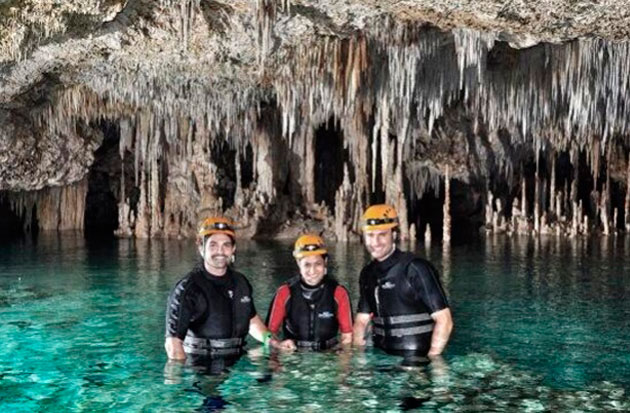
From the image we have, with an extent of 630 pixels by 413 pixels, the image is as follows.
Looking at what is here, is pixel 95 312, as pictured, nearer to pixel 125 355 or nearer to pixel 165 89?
pixel 125 355

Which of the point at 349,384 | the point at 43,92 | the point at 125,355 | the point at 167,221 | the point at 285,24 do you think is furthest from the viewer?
the point at 167,221

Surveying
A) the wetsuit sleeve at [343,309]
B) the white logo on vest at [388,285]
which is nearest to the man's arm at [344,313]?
the wetsuit sleeve at [343,309]

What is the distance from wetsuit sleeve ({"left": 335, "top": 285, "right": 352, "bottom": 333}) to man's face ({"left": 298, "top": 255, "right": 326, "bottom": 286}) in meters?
0.22

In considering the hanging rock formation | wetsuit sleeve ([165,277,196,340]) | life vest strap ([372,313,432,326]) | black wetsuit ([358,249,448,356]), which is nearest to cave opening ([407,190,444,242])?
the hanging rock formation

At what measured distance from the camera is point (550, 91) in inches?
647

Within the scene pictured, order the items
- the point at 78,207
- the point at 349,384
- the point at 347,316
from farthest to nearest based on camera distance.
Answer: the point at 78,207 < the point at 347,316 < the point at 349,384

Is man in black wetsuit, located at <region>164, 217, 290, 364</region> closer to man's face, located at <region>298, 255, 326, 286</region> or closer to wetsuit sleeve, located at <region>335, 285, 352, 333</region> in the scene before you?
man's face, located at <region>298, 255, 326, 286</region>

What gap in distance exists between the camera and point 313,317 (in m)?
6.75

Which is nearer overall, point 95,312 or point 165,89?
point 95,312

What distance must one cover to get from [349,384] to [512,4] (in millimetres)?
6425

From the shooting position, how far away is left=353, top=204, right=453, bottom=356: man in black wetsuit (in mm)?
6027

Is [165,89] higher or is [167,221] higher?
[165,89]

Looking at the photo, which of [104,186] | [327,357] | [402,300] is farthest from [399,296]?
[104,186]

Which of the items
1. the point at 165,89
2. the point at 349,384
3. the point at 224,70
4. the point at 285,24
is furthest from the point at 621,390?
the point at 165,89
